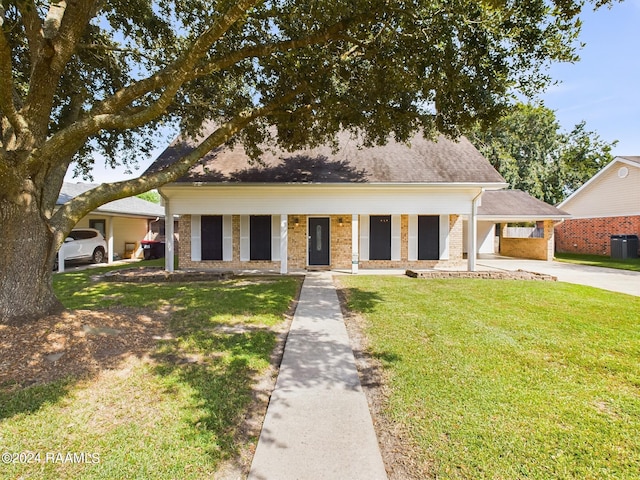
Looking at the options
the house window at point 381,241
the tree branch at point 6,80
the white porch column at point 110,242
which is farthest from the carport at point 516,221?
the white porch column at point 110,242

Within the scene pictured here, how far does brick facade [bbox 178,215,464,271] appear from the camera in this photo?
13.1 m

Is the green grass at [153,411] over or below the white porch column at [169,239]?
below

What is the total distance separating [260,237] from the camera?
13219 mm

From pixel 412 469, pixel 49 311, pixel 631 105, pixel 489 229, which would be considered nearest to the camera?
pixel 412 469

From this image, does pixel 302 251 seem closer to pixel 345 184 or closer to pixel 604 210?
pixel 345 184

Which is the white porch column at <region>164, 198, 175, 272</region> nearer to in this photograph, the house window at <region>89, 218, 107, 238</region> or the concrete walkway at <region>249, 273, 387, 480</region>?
the house window at <region>89, 218, 107, 238</region>

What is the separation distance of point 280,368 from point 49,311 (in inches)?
151

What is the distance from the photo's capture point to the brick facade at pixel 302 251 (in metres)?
13.1

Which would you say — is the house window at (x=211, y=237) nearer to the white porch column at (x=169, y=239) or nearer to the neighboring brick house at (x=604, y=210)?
the white porch column at (x=169, y=239)

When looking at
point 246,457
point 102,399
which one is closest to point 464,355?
point 246,457

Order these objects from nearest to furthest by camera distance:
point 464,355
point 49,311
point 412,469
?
point 412,469
point 464,355
point 49,311

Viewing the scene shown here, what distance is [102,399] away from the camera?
3.18m

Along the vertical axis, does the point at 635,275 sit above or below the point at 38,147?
below

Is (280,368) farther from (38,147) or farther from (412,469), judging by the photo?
(38,147)
